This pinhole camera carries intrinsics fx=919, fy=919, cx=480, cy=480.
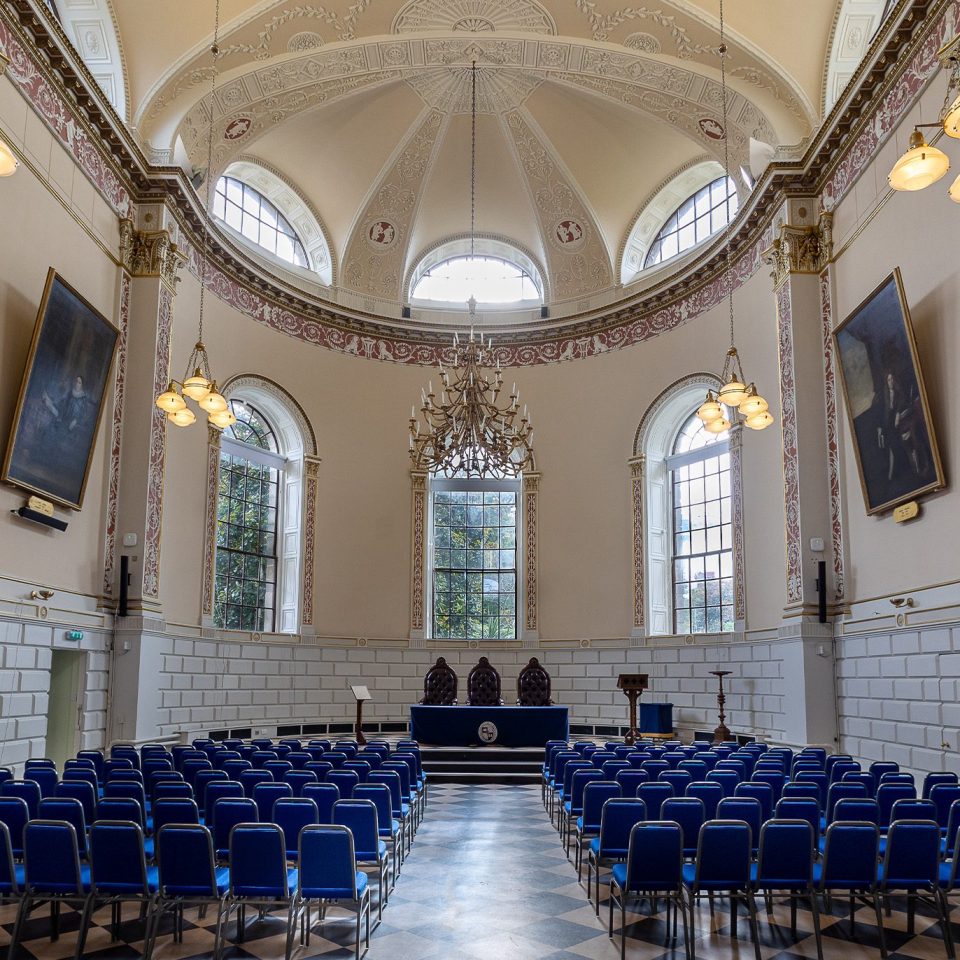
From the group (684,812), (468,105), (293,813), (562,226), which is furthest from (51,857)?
(562,226)

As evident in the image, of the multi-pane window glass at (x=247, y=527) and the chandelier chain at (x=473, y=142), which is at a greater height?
the chandelier chain at (x=473, y=142)

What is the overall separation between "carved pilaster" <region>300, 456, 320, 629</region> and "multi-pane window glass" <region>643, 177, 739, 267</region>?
9.53m

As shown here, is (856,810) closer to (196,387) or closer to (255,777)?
(255,777)

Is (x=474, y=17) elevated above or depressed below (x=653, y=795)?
above

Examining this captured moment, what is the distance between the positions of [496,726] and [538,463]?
6.88m

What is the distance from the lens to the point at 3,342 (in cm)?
1188

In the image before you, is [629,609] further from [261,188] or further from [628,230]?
[261,188]

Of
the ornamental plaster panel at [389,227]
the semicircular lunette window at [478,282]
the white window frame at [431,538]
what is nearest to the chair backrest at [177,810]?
the white window frame at [431,538]

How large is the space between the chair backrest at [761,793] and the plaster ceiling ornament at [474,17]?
47.5 feet

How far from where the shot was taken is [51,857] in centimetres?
604

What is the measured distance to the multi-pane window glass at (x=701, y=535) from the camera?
19.6 m

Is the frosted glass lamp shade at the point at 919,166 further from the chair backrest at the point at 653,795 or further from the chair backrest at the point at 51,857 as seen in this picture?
the chair backrest at the point at 51,857

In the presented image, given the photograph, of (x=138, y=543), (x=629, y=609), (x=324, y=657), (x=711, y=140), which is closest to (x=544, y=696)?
(x=629, y=609)

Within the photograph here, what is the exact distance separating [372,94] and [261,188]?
3476 millimetres
